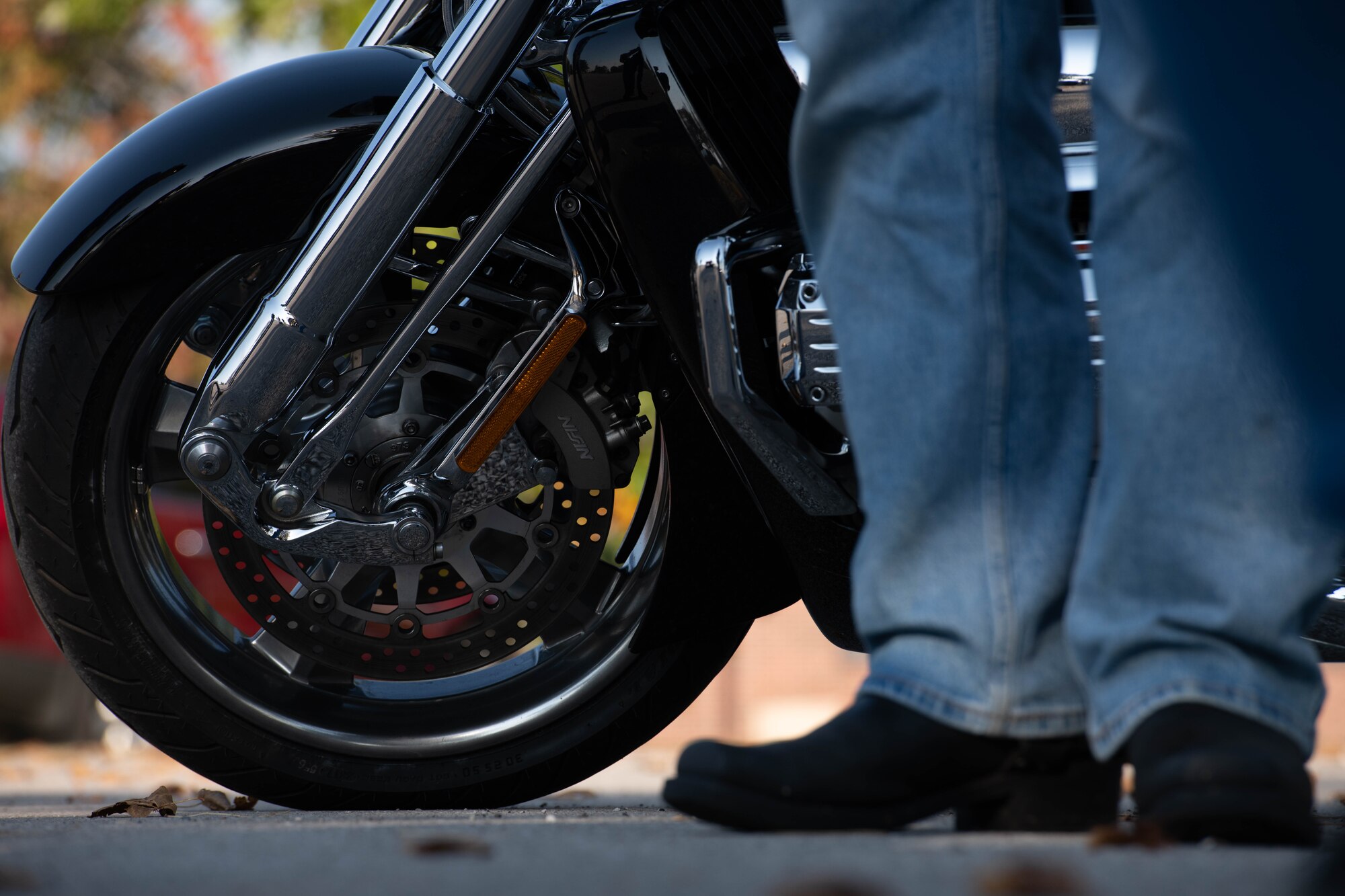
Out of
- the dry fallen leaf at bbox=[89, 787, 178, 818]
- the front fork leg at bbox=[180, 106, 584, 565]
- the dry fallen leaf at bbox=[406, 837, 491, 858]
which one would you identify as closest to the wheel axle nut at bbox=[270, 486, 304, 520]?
the front fork leg at bbox=[180, 106, 584, 565]

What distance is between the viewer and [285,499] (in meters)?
1.80

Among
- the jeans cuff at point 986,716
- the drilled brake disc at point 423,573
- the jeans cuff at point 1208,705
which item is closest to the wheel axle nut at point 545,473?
the drilled brake disc at point 423,573

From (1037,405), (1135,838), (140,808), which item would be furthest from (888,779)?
(140,808)

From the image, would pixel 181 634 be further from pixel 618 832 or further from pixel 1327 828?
pixel 1327 828

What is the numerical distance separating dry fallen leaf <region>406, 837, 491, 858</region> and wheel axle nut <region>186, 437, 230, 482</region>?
85 centimetres

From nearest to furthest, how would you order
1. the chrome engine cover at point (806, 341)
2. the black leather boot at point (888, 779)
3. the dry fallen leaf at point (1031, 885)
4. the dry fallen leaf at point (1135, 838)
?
the dry fallen leaf at point (1031, 885)
the dry fallen leaf at point (1135, 838)
the black leather boot at point (888, 779)
the chrome engine cover at point (806, 341)

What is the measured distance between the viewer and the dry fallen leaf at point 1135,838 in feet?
3.26

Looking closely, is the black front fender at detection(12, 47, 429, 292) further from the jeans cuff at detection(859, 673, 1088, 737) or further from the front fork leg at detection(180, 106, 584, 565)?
the jeans cuff at detection(859, 673, 1088, 737)

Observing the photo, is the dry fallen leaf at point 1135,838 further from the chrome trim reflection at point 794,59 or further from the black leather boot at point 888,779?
the chrome trim reflection at point 794,59

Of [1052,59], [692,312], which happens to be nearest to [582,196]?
[692,312]

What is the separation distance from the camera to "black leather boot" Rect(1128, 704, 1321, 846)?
101 centimetres

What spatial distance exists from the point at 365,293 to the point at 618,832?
0.99 metres

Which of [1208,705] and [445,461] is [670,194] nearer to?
[445,461]

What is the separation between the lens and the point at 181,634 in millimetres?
1896
